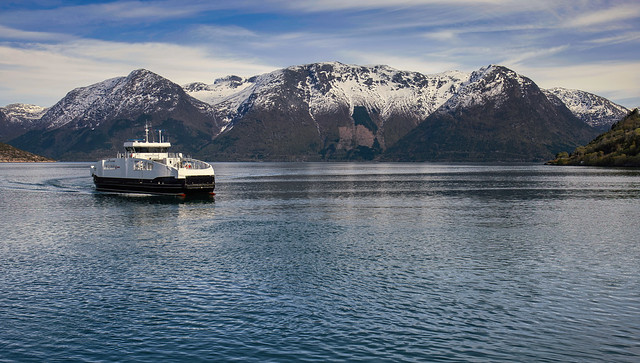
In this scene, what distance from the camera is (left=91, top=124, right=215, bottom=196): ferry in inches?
4272

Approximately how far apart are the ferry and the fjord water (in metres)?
34.8

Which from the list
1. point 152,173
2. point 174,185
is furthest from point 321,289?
point 152,173

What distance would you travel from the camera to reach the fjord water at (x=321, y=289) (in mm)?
25484

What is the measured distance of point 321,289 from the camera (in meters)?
36.2

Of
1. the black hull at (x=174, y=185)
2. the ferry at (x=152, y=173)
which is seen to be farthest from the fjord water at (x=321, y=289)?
the ferry at (x=152, y=173)

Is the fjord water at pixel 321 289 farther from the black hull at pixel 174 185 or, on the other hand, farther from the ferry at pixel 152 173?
the ferry at pixel 152 173

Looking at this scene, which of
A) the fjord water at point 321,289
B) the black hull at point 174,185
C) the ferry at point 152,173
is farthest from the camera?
the ferry at point 152,173

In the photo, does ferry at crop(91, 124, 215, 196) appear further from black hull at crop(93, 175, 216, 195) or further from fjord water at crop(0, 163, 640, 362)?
fjord water at crop(0, 163, 640, 362)

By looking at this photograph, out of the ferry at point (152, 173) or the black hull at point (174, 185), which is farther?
the ferry at point (152, 173)

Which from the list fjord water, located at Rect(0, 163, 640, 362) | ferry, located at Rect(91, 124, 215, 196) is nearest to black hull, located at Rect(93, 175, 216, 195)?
ferry, located at Rect(91, 124, 215, 196)

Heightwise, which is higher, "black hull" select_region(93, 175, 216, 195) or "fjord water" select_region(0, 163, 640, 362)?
"black hull" select_region(93, 175, 216, 195)

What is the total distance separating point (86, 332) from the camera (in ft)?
90.1

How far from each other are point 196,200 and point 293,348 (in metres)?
84.1

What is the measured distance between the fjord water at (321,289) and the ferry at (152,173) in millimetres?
34790
